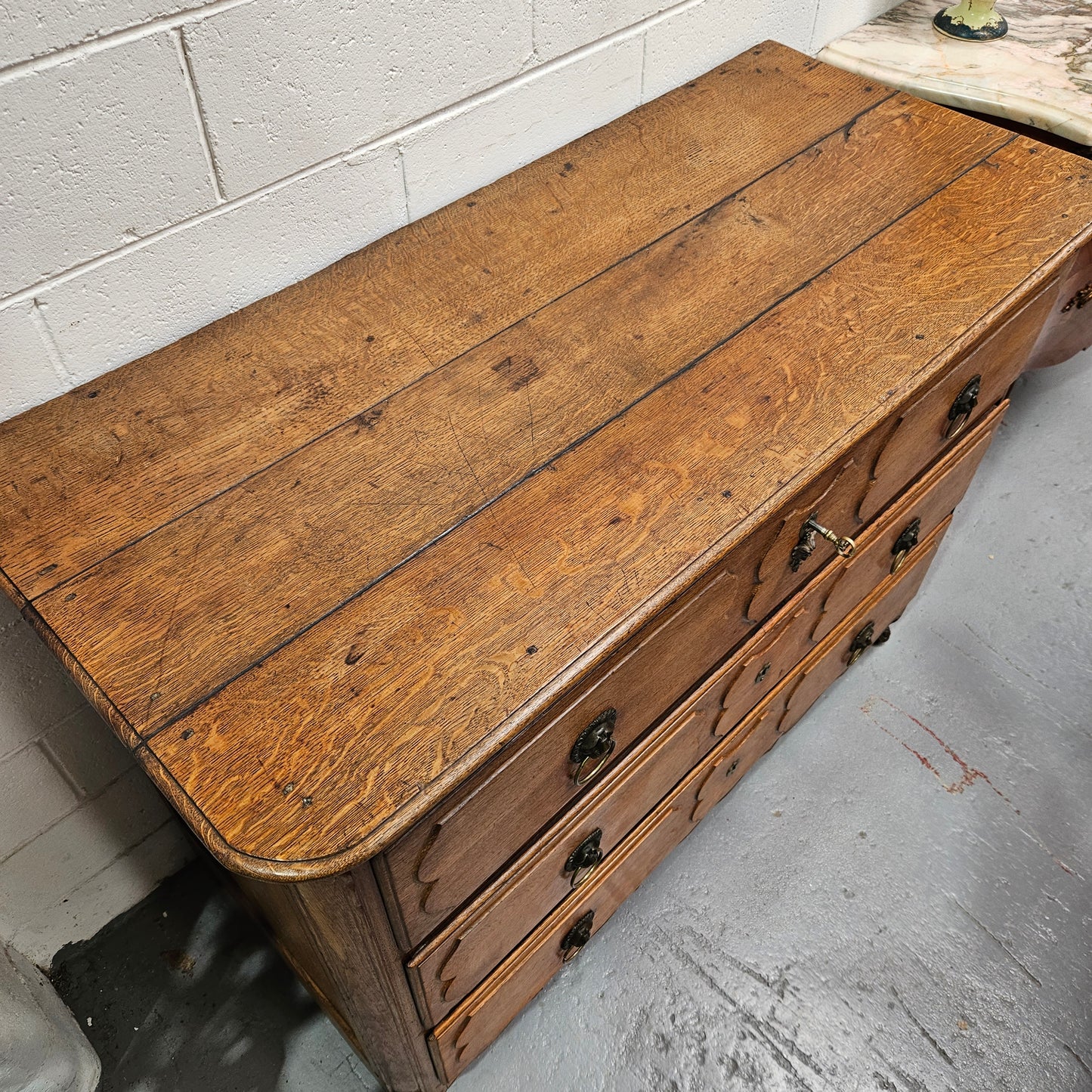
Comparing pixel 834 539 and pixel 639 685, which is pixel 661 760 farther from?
pixel 834 539

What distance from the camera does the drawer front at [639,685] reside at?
855 mm

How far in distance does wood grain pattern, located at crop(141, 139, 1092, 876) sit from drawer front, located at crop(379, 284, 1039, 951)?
0.24 ft

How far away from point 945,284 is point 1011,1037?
1213 millimetres

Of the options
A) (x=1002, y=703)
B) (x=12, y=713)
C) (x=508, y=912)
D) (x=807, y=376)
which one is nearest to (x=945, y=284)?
(x=807, y=376)

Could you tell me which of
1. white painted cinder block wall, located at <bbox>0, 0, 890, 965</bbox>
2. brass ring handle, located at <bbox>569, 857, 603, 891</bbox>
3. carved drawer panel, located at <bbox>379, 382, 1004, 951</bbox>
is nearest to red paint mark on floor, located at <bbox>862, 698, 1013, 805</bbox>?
carved drawer panel, located at <bbox>379, 382, 1004, 951</bbox>

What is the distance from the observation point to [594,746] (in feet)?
3.19

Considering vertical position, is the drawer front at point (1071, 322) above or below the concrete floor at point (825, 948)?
above

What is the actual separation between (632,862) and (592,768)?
47 cm

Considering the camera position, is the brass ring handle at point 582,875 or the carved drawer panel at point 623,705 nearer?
the carved drawer panel at point 623,705

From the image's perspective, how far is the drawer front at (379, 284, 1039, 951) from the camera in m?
0.86

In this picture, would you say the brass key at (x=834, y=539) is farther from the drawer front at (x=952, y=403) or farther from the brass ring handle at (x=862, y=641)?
the brass ring handle at (x=862, y=641)

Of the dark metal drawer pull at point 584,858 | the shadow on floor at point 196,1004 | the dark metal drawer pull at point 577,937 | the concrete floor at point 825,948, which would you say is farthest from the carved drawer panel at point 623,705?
the shadow on floor at point 196,1004

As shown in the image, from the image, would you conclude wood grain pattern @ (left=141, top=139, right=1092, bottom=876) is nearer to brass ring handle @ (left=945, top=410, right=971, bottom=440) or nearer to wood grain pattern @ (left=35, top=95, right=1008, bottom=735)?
wood grain pattern @ (left=35, top=95, right=1008, bottom=735)

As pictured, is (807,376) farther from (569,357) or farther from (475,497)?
(475,497)
